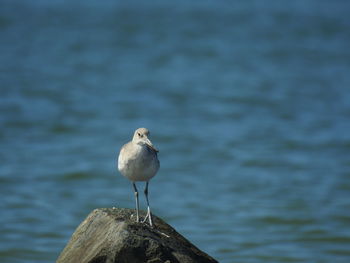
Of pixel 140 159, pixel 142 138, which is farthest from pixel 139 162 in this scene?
A: pixel 142 138

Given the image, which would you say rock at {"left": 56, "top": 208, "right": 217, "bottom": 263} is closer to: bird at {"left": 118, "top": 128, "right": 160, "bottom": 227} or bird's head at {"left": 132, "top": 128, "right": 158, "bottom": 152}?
bird at {"left": 118, "top": 128, "right": 160, "bottom": 227}

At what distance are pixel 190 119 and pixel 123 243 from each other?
16996 millimetres

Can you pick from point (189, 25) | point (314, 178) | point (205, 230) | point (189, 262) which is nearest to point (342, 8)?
point (189, 25)

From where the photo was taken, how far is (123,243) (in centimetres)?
723

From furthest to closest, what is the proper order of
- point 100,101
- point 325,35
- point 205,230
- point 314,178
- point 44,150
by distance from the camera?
point 325,35, point 100,101, point 44,150, point 314,178, point 205,230

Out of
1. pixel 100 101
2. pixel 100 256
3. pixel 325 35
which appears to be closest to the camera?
pixel 100 256

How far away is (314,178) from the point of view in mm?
18266

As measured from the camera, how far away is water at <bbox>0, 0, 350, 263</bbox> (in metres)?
15.4

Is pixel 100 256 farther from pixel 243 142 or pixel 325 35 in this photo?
pixel 325 35

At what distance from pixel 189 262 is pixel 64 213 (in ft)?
28.8

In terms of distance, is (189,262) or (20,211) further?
(20,211)

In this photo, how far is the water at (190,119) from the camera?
15.4 metres

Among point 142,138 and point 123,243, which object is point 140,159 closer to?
point 142,138

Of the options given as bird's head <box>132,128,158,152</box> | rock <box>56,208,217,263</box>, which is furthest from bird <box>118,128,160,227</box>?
rock <box>56,208,217,263</box>
